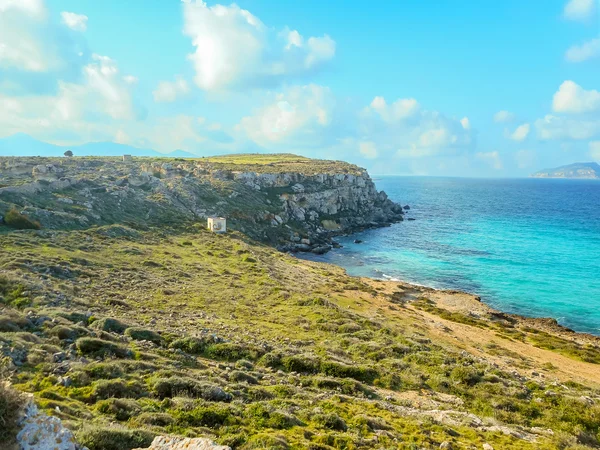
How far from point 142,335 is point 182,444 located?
1149cm

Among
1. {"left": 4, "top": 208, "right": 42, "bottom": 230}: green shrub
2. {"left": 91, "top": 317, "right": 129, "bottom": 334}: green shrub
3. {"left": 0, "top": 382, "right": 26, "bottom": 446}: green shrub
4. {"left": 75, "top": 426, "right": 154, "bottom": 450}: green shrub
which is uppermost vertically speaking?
{"left": 4, "top": 208, "right": 42, "bottom": 230}: green shrub

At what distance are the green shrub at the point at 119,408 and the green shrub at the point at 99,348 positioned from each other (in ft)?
14.2

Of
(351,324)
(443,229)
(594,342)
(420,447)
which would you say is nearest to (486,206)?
(443,229)

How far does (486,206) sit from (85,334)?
160 m

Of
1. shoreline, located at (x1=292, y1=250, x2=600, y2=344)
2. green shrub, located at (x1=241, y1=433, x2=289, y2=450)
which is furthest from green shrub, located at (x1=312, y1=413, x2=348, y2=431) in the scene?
shoreline, located at (x1=292, y1=250, x2=600, y2=344)

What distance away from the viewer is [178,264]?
3888 centimetres

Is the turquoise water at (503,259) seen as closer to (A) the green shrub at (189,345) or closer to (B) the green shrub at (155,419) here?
(A) the green shrub at (189,345)

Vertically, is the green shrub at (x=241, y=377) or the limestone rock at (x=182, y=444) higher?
the limestone rock at (x=182, y=444)

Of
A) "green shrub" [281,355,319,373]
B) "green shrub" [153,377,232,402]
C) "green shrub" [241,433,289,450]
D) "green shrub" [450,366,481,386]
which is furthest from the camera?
"green shrub" [450,366,481,386]

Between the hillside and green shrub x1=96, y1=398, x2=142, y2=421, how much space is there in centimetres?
5

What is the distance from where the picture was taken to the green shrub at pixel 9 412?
21.9ft

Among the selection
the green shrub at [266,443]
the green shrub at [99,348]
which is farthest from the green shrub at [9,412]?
the green shrub at [99,348]

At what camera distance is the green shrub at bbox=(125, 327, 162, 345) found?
57.5 feet

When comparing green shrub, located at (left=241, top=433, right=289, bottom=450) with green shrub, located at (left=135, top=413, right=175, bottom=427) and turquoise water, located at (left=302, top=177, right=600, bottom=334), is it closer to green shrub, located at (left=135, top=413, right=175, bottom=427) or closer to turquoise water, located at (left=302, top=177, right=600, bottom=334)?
green shrub, located at (left=135, top=413, right=175, bottom=427)
